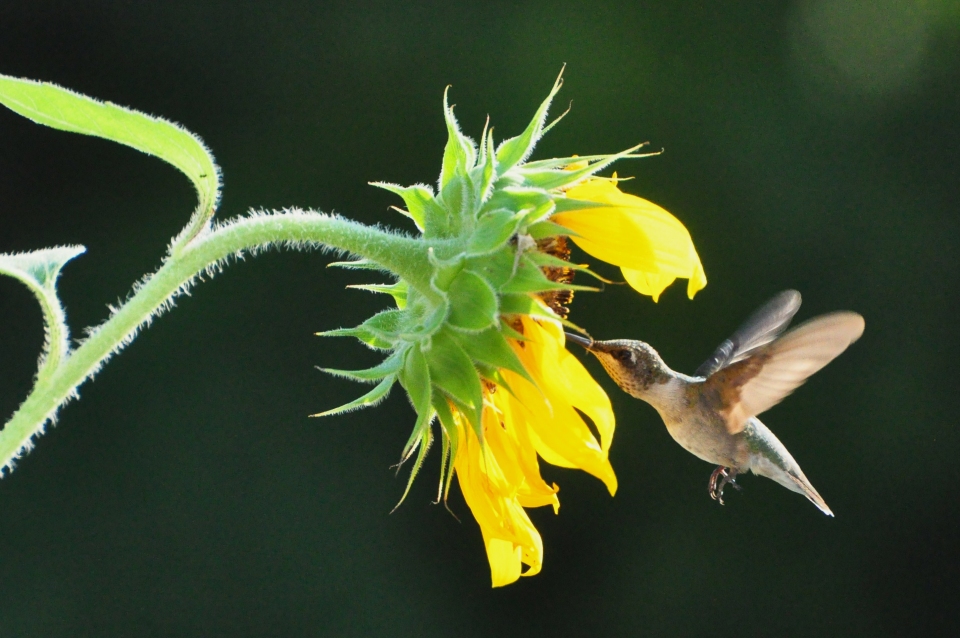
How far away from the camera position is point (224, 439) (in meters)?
3.37

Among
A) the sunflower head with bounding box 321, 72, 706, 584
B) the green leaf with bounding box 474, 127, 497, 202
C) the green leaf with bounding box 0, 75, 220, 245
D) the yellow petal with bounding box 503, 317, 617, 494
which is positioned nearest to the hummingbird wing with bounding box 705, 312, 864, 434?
the sunflower head with bounding box 321, 72, 706, 584

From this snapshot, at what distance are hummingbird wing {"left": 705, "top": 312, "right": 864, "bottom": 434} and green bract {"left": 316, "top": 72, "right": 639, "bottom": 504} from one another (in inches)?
16.5

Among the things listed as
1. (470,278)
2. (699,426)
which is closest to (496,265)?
(470,278)

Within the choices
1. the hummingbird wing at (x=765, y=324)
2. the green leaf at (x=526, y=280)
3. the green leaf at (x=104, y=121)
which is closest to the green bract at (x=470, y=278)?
the green leaf at (x=526, y=280)

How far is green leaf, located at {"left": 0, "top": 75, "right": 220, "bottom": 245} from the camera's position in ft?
2.68

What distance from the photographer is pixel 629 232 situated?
3.59ft

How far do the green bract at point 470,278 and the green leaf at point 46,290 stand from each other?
0.25m

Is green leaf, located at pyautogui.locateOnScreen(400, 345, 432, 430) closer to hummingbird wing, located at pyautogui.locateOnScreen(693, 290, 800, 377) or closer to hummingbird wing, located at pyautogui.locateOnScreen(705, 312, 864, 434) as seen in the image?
hummingbird wing, located at pyautogui.locateOnScreen(705, 312, 864, 434)

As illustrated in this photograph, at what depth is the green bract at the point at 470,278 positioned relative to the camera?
1025 millimetres

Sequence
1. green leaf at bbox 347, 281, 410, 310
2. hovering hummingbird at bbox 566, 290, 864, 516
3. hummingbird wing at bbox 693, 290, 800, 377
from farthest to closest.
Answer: hummingbird wing at bbox 693, 290, 800, 377
hovering hummingbird at bbox 566, 290, 864, 516
green leaf at bbox 347, 281, 410, 310

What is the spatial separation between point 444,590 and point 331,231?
2834mm

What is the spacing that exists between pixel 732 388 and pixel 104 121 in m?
1.05

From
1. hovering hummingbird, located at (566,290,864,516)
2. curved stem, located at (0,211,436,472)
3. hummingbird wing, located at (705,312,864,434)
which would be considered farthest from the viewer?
hovering hummingbird, located at (566,290,864,516)

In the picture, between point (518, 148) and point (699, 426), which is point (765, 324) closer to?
point (699, 426)
